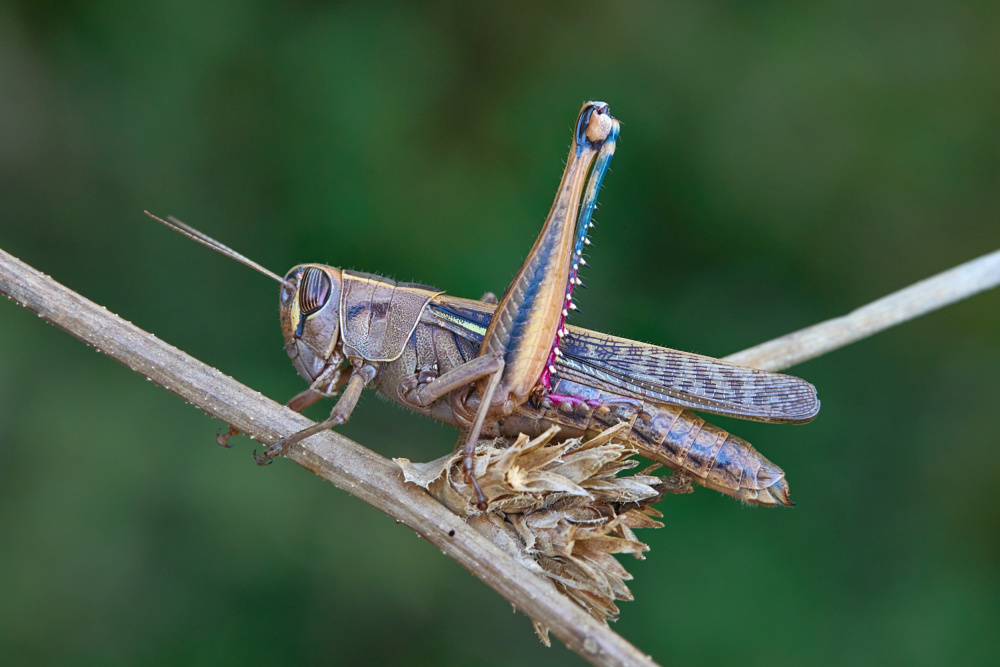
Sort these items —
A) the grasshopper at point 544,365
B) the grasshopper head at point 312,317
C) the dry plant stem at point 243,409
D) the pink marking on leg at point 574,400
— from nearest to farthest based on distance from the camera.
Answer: the dry plant stem at point 243,409
the grasshopper at point 544,365
the pink marking on leg at point 574,400
the grasshopper head at point 312,317

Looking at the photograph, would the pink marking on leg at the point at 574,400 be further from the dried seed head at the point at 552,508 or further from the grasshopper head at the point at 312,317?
the grasshopper head at the point at 312,317

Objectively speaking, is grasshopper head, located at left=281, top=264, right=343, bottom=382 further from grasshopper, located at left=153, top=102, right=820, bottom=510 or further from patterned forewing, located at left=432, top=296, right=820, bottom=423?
patterned forewing, located at left=432, top=296, right=820, bottom=423

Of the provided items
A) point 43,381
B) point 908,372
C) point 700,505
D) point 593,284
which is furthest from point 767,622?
point 43,381

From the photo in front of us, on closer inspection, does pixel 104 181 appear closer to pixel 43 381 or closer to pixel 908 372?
pixel 43 381

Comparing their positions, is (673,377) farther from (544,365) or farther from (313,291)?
(313,291)

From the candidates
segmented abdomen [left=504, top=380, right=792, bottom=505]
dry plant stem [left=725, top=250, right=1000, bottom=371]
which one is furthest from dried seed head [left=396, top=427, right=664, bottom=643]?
dry plant stem [left=725, top=250, right=1000, bottom=371]

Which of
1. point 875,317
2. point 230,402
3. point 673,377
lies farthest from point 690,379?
point 230,402

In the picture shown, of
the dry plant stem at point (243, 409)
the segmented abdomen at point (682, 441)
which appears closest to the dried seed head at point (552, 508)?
the dry plant stem at point (243, 409)
